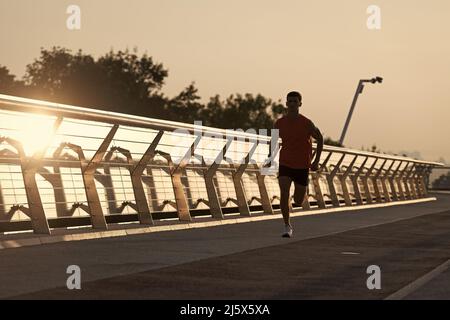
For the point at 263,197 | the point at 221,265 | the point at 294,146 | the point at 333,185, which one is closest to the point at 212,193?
the point at 263,197

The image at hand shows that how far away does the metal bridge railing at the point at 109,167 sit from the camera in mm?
13625

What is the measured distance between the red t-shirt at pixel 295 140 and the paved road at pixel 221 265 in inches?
38.7

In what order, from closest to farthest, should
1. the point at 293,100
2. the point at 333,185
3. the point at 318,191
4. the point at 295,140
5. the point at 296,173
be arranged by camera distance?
the point at 293,100 < the point at 295,140 < the point at 296,173 < the point at 318,191 < the point at 333,185

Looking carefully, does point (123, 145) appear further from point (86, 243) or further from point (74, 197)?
point (86, 243)

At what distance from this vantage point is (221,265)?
33.8 feet

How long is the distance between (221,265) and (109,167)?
26.0 ft

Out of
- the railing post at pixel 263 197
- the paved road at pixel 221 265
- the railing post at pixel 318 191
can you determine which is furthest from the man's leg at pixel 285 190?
the railing post at pixel 318 191

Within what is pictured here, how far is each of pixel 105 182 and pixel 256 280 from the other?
29.6 feet

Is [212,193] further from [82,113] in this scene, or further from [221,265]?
[221,265]

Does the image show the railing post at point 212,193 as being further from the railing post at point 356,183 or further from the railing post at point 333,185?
the railing post at point 356,183

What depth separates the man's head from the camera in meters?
15.0

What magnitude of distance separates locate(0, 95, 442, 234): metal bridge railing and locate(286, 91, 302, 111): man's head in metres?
2.00
